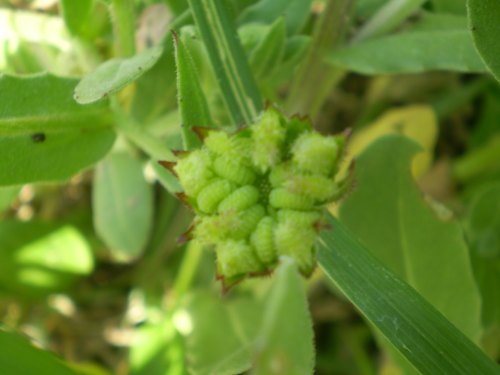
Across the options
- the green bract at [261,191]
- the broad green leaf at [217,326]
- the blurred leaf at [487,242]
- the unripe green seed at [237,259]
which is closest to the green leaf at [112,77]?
the green bract at [261,191]

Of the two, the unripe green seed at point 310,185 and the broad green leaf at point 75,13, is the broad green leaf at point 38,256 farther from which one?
the unripe green seed at point 310,185

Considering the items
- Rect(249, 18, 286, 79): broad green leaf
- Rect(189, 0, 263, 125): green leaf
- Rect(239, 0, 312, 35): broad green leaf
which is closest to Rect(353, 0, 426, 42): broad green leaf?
Rect(239, 0, 312, 35): broad green leaf

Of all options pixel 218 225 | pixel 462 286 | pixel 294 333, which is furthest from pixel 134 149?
pixel 294 333

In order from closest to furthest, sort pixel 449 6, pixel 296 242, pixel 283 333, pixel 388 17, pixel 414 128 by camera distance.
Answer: pixel 283 333
pixel 296 242
pixel 388 17
pixel 449 6
pixel 414 128

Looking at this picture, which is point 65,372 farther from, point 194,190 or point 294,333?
point 294,333

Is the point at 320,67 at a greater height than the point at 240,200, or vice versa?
the point at 240,200

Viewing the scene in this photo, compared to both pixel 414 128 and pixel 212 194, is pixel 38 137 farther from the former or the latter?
pixel 414 128

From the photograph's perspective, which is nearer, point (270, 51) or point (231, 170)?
point (231, 170)

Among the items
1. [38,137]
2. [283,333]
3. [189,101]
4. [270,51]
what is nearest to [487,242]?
[270,51]
